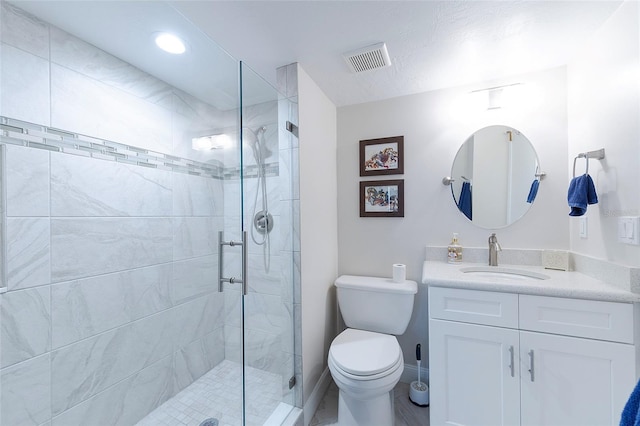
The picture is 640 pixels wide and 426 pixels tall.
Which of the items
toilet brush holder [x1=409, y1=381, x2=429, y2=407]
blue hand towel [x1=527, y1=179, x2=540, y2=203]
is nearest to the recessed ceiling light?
blue hand towel [x1=527, y1=179, x2=540, y2=203]

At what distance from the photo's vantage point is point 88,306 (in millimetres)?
1303

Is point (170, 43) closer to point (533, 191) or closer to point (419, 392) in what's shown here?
point (533, 191)

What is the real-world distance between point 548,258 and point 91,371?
262 centimetres

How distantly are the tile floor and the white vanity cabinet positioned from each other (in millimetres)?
233

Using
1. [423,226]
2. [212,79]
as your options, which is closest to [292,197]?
[212,79]

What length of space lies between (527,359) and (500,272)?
0.54 meters

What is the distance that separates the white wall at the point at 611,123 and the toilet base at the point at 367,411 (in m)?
1.36

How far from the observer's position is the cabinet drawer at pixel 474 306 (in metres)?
1.29

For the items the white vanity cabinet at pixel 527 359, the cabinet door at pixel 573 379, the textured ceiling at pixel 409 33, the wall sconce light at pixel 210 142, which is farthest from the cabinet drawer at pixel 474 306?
the wall sconce light at pixel 210 142

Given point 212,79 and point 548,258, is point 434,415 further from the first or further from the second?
point 212,79

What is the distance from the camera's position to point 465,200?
184 cm

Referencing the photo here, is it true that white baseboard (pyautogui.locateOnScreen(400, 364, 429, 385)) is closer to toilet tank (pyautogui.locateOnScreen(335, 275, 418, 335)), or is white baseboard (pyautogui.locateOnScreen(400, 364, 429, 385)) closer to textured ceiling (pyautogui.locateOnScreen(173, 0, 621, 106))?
toilet tank (pyautogui.locateOnScreen(335, 275, 418, 335))

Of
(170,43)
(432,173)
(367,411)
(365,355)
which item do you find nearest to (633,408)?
(365,355)

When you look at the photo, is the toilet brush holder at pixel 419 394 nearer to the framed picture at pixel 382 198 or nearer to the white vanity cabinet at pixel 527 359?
→ the white vanity cabinet at pixel 527 359
